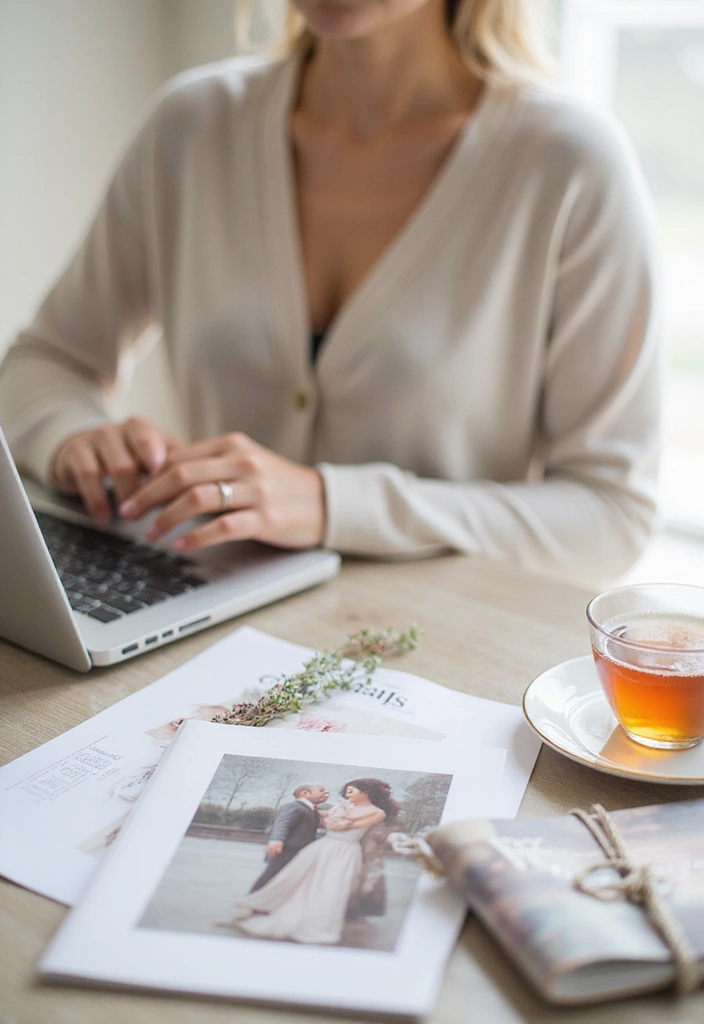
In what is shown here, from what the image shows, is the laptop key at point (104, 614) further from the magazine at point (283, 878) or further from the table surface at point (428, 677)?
the magazine at point (283, 878)

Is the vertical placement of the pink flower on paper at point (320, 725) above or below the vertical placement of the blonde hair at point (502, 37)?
below

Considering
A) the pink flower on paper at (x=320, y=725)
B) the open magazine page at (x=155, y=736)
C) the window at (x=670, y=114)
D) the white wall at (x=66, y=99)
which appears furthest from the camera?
the white wall at (x=66, y=99)

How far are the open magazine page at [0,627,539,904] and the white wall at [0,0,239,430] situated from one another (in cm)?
202

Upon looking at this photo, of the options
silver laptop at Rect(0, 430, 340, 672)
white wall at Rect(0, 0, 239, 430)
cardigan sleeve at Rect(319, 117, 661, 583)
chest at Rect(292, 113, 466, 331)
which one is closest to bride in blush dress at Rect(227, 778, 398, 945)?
silver laptop at Rect(0, 430, 340, 672)

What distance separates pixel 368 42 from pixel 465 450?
58 cm

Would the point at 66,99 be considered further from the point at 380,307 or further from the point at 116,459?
the point at 116,459

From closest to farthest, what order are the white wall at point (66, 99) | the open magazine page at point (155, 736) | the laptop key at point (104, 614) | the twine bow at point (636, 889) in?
the twine bow at point (636, 889)
the open magazine page at point (155, 736)
the laptop key at point (104, 614)
the white wall at point (66, 99)

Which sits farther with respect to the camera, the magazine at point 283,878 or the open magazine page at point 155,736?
the open magazine page at point 155,736

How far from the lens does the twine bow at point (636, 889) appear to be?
1.58 ft

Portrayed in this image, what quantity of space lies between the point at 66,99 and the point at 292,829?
2441mm

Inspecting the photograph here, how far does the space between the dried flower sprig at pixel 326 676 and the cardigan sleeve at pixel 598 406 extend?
0.32 meters

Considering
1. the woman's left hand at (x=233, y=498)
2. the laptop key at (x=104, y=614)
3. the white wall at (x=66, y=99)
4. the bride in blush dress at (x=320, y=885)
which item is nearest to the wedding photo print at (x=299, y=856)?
the bride in blush dress at (x=320, y=885)

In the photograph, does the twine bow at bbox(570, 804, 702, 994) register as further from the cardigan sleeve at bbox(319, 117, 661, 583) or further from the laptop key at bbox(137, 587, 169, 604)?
the cardigan sleeve at bbox(319, 117, 661, 583)

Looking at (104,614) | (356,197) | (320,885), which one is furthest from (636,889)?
(356,197)
